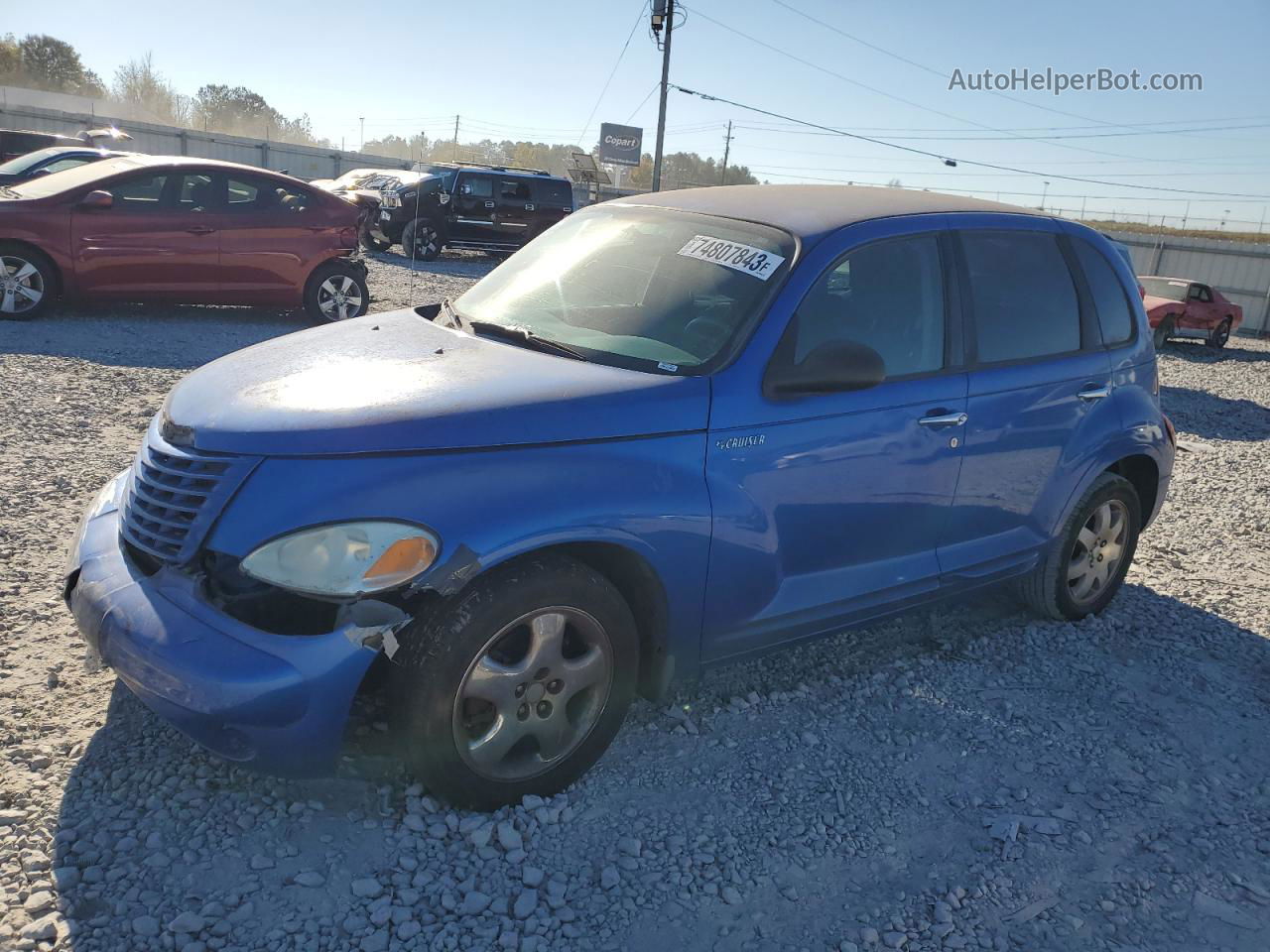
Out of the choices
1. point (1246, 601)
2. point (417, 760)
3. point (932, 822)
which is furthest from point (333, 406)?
point (1246, 601)

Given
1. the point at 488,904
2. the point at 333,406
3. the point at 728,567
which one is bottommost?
the point at 488,904

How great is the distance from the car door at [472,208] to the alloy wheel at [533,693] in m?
18.7

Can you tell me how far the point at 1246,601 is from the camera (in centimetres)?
538

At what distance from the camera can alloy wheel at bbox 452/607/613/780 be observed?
110 inches

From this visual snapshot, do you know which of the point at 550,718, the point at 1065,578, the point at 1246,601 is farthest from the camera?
the point at 1246,601

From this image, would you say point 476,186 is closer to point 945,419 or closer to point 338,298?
point 338,298

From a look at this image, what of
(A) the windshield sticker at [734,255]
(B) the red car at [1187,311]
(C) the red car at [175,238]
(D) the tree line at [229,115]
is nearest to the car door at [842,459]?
(A) the windshield sticker at [734,255]

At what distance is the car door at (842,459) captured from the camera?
Answer: 125 inches

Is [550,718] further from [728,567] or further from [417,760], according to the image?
[728,567]

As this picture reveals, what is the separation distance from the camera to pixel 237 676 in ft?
8.12

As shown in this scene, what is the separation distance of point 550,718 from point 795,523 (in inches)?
41.4

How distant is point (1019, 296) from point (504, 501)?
8.53 ft

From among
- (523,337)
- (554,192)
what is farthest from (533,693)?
(554,192)

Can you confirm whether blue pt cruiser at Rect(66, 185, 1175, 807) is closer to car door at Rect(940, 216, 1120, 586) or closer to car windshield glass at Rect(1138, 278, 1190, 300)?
car door at Rect(940, 216, 1120, 586)
